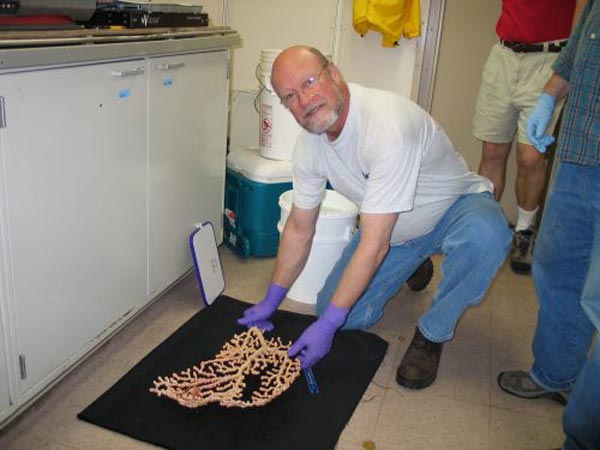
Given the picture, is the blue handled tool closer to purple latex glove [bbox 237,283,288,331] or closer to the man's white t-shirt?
purple latex glove [bbox 237,283,288,331]

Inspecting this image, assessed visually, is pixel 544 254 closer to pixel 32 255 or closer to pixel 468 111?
pixel 32 255

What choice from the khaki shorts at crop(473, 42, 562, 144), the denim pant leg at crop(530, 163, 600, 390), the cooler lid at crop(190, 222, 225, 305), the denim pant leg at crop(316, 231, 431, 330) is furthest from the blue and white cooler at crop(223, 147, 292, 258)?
the denim pant leg at crop(530, 163, 600, 390)

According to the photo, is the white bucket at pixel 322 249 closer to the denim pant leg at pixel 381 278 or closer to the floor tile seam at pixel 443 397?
the denim pant leg at pixel 381 278

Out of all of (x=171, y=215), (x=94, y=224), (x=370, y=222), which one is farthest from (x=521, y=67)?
(x=94, y=224)

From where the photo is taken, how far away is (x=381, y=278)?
1.92 meters

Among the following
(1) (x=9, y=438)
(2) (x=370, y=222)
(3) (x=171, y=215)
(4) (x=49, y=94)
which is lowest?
(1) (x=9, y=438)

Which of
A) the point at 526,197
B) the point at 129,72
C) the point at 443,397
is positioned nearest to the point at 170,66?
the point at 129,72

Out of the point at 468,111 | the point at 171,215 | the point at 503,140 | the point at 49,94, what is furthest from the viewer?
the point at 468,111

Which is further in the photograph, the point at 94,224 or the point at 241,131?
the point at 241,131

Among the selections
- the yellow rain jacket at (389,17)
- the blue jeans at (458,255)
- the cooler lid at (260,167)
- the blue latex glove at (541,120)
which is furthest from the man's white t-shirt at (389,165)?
the yellow rain jacket at (389,17)

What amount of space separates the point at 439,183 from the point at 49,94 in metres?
1.04

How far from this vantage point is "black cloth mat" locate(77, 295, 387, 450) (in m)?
1.43

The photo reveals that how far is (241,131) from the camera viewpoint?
3.25 meters

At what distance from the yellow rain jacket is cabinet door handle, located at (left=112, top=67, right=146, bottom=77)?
138cm
